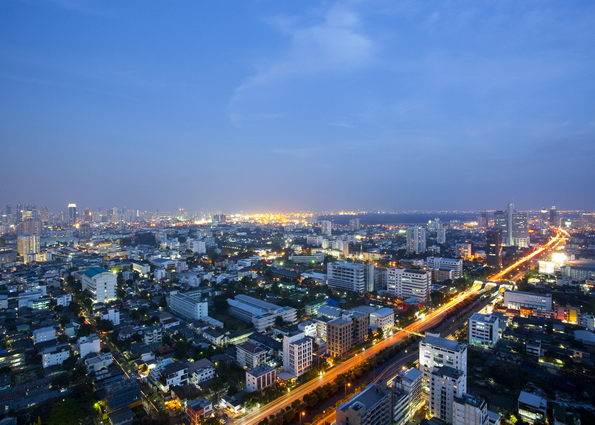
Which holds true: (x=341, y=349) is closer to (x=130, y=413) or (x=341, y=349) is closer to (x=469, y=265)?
(x=130, y=413)

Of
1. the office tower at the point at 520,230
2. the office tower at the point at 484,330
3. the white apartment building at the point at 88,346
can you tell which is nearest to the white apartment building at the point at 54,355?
the white apartment building at the point at 88,346

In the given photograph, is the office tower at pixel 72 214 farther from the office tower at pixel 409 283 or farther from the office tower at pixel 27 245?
the office tower at pixel 409 283

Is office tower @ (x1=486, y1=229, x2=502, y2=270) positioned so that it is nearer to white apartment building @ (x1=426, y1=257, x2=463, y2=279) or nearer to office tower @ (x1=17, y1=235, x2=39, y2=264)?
white apartment building @ (x1=426, y1=257, x2=463, y2=279)

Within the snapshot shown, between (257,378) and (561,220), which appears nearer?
(257,378)

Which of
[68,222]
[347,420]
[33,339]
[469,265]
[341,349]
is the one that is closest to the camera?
[347,420]

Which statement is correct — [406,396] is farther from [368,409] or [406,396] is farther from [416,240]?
[416,240]

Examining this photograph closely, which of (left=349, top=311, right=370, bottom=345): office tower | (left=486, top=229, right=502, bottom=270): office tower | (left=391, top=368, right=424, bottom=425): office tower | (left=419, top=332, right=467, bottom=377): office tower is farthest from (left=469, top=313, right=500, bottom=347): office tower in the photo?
(left=486, top=229, right=502, bottom=270): office tower

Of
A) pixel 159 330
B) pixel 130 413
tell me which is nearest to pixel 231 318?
pixel 159 330
